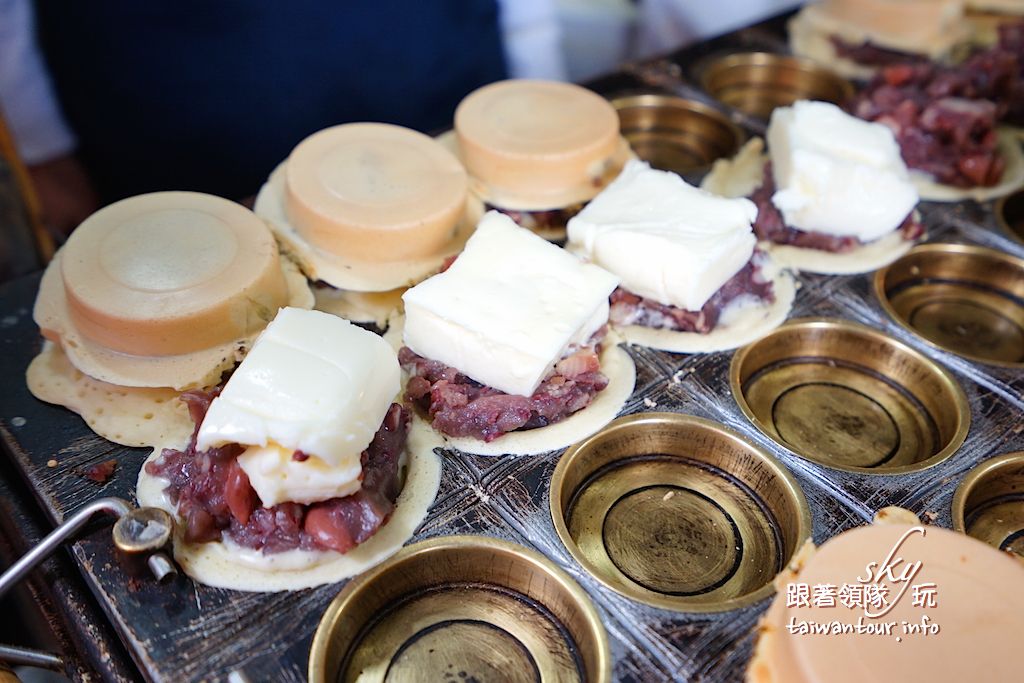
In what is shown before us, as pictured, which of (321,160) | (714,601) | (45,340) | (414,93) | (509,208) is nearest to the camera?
(714,601)

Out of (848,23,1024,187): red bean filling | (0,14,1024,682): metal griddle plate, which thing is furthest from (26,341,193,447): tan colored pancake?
(848,23,1024,187): red bean filling

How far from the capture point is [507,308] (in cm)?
228

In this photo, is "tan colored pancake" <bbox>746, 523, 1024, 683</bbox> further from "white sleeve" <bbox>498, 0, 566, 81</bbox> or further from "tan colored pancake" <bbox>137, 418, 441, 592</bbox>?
"white sleeve" <bbox>498, 0, 566, 81</bbox>

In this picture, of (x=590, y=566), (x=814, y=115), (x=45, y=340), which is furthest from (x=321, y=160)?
(x=814, y=115)

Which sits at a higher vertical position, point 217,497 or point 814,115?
point 814,115

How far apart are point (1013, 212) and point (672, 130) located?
5.07 ft

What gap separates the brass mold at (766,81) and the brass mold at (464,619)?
3002mm

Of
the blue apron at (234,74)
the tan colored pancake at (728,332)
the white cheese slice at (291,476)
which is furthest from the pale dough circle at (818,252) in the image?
the white cheese slice at (291,476)

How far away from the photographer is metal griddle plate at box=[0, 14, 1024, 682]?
185cm

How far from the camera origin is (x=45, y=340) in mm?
2523

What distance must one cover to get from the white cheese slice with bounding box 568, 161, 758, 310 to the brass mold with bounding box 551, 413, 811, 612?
0.43 meters

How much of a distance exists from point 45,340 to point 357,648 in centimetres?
141

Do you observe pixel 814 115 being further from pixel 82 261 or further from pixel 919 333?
pixel 82 261

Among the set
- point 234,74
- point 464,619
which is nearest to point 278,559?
point 464,619
